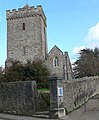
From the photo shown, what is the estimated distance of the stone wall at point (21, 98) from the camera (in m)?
19.0

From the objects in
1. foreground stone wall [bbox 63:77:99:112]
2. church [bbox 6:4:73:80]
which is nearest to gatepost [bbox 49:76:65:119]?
foreground stone wall [bbox 63:77:99:112]

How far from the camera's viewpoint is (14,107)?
2009cm

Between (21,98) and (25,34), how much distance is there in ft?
134

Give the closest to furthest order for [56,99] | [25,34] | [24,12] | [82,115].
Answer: [56,99]
[82,115]
[25,34]
[24,12]

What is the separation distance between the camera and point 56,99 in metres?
17.5

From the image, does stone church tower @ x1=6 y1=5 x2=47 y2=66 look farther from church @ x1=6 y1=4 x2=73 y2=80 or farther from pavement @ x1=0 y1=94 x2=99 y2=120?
pavement @ x1=0 y1=94 x2=99 y2=120

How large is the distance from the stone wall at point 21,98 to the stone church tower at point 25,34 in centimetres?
3722

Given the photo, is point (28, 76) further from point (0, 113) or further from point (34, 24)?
point (34, 24)

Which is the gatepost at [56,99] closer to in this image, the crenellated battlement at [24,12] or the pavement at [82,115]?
the pavement at [82,115]

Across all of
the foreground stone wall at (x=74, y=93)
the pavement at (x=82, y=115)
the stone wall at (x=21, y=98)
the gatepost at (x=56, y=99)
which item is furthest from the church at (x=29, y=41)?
the gatepost at (x=56, y=99)

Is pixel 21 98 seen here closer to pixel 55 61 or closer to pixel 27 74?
pixel 27 74

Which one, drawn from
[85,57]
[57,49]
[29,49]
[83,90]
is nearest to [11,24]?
[29,49]

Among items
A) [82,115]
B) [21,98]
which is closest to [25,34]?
[21,98]

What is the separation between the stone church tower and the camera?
192ft
